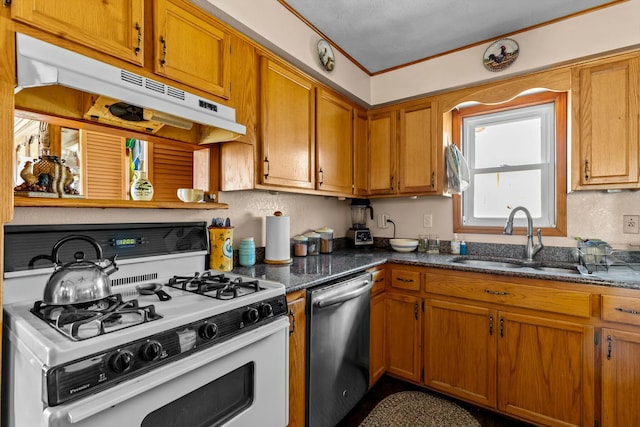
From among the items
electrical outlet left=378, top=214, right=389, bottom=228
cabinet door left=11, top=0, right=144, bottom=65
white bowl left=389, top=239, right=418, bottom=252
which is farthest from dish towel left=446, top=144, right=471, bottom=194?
cabinet door left=11, top=0, right=144, bottom=65

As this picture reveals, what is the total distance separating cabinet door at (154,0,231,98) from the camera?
A: 54.0 inches

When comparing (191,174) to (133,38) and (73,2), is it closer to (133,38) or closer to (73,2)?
(133,38)

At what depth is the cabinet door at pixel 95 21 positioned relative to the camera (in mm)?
1038

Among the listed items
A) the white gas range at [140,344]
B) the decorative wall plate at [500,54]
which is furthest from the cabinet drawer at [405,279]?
the decorative wall plate at [500,54]

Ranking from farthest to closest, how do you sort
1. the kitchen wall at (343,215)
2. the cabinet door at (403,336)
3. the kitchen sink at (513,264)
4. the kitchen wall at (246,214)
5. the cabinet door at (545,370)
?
the cabinet door at (403,336)
the kitchen sink at (513,264)
the cabinet door at (545,370)
the kitchen wall at (343,215)
the kitchen wall at (246,214)

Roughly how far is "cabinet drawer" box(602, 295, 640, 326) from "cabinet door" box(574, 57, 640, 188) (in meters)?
0.72

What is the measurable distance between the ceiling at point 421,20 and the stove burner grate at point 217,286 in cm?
164

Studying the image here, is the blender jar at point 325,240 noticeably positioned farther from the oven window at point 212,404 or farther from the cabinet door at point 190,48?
the oven window at point 212,404

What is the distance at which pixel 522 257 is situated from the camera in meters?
2.34

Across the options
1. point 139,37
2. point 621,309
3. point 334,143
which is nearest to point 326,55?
point 334,143

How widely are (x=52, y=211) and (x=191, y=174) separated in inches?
27.5

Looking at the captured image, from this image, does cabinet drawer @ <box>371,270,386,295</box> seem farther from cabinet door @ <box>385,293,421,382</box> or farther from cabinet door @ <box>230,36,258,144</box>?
cabinet door @ <box>230,36,258,144</box>

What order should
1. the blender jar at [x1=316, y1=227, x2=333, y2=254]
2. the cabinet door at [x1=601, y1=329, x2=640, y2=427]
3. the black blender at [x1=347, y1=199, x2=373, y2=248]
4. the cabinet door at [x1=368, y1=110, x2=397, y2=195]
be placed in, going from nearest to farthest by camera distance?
1. the cabinet door at [x1=601, y1=329, x2=640, y2=427]
2. the blender jar at [x1=316, y1=227, x2=333, y2=254]
3. the cabinet door at [x1=368, y1=110, x2=397, y2=195]
4. the black blender at [x1=347, y1=199, x2=373, y2=248]

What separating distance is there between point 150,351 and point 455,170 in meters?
2.28
